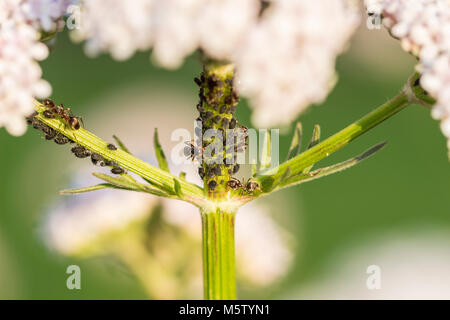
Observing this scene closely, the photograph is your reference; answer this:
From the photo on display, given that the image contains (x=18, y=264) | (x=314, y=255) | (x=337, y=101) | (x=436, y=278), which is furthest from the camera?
(x=337, y=101)

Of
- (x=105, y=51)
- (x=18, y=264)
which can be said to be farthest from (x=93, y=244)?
(x=18, y=264)

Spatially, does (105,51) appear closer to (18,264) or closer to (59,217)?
(59,217)

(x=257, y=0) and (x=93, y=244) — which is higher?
(x=257, y=0)

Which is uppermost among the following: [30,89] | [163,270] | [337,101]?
[337,101]

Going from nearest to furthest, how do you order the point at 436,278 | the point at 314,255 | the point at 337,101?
the point at 436,278 → the point at 314,255 → the point at 337,101

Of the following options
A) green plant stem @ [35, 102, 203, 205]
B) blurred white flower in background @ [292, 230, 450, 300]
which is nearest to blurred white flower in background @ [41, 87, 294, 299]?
blurred white flower in background @ [292, 230, 450, 300]

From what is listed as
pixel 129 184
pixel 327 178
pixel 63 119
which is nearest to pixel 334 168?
pixel 129 184

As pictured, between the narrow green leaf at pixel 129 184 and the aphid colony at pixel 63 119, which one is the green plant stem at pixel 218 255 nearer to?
the narrow green leaf at pixel 129 184
